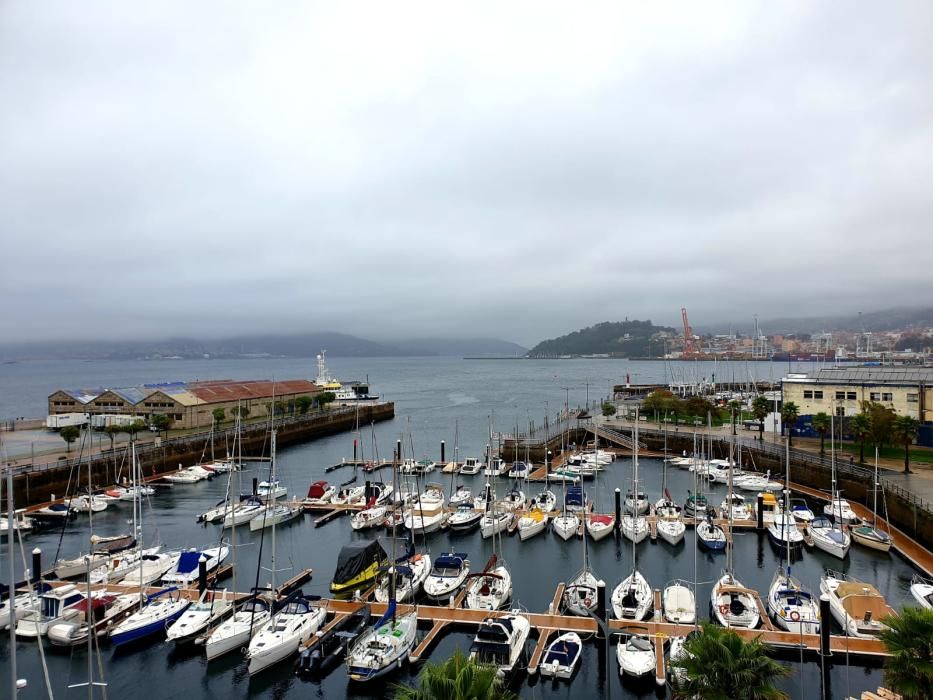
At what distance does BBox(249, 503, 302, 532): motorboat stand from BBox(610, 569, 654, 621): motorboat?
21.6 metres

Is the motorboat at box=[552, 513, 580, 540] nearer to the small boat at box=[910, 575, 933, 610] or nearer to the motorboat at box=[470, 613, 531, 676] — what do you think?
the motorboat at box=[470, 613, 531, 676]

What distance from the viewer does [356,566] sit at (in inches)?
997

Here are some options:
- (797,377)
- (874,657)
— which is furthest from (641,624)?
(797,377)

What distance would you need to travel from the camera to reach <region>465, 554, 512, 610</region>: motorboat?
23.7 meters

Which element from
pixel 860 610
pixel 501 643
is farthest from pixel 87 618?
pixel 860 610

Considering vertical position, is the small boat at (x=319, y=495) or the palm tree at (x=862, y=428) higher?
the palm tree at (x=862, y=428)

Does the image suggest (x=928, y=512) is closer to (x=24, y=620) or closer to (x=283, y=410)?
(x=24, y=620)

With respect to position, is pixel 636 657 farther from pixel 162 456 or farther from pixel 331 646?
pixel 162 456

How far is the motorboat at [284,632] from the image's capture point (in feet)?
64.8

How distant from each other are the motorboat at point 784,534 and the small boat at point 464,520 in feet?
54.3

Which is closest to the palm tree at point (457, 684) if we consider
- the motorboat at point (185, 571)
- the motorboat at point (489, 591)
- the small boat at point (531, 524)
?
the motorboat at point (489, 591)

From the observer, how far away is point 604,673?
19.9 metres

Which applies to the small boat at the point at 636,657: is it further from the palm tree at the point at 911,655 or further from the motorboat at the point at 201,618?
the motorboat at the point at 201,618

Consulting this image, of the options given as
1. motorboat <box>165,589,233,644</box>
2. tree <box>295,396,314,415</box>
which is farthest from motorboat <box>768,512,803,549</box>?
tree <box>295,396,314,415</box>
